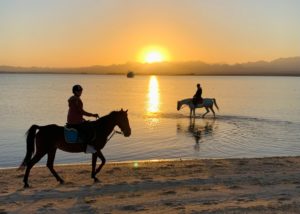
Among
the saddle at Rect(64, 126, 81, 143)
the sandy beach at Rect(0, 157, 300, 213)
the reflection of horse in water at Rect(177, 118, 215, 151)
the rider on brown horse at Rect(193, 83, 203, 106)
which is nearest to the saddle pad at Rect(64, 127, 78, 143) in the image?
the saddle at Rect(64, 126, 81, 143)

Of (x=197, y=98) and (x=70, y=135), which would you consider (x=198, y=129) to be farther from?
(x=70, y=135)

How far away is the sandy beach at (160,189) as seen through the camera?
31.1 feet

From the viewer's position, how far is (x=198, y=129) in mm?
27844

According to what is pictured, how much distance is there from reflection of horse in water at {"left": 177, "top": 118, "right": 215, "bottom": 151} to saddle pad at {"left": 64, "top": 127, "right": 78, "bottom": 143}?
35.2ft

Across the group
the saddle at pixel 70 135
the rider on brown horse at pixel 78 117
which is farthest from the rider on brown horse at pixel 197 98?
the saddle at pixel 70 135

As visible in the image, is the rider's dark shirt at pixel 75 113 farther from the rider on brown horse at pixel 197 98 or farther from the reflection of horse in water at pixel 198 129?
the rider on brown horse at pixel 197 98

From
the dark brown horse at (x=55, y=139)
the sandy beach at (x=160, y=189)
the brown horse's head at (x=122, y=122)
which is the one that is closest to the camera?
the sandy beach at (x=160, y=189)

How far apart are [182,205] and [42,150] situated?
163 inches

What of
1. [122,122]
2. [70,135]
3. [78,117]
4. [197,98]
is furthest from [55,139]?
[197,98]

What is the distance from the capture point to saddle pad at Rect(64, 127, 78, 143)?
449 inches

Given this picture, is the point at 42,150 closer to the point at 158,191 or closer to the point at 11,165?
the point at 158,191

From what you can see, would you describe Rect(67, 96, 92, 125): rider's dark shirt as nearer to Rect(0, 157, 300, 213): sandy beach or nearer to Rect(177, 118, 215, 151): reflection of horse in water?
Rect(0, 157, 300, 213): sandy beach

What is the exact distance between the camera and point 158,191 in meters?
10.9

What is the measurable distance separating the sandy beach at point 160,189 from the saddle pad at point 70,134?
1256mm
